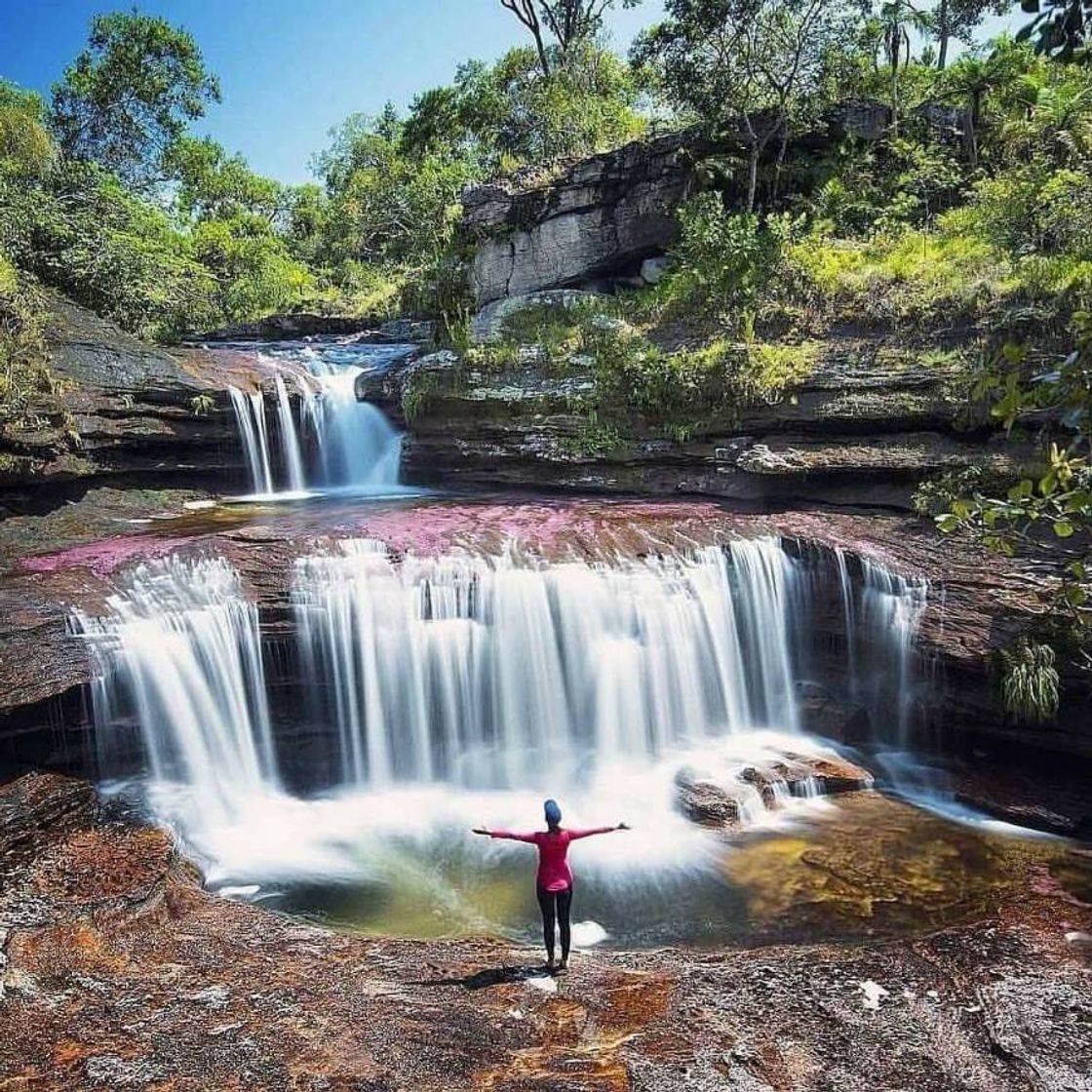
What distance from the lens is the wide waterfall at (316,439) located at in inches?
643

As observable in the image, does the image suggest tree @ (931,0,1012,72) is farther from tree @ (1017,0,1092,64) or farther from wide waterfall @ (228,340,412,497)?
tree @ (1017,0,1092,64)

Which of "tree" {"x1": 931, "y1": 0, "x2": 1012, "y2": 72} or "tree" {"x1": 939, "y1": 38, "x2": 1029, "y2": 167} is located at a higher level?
"tree" {"x1": 931, "y1": 0, "x2": 1012, "y2": 72}

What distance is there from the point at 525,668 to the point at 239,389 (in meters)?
9.25

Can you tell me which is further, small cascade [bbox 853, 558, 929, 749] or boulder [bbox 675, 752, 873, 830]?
small cascade [bbox 853, 558, 929, 749]

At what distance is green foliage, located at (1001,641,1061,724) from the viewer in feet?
30.9

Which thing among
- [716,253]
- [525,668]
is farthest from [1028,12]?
[716,253]

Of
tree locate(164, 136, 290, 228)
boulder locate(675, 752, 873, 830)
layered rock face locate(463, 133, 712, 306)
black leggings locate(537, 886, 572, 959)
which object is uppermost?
tree locate(164, 136, 290, 228)

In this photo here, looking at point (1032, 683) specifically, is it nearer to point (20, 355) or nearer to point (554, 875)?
point (554, 875)

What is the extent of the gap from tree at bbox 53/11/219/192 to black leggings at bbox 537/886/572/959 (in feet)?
129

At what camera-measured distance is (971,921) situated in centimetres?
693

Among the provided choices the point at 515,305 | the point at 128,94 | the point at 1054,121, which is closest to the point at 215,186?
the point at 128,94

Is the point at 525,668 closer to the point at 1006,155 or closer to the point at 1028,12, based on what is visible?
the point at 1028,12

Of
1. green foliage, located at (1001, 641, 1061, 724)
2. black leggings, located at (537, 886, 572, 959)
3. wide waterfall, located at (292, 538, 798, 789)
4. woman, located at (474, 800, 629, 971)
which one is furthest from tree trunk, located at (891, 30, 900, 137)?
black leggings, located at (537, 886, 572, 959)

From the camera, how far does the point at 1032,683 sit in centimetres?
945
